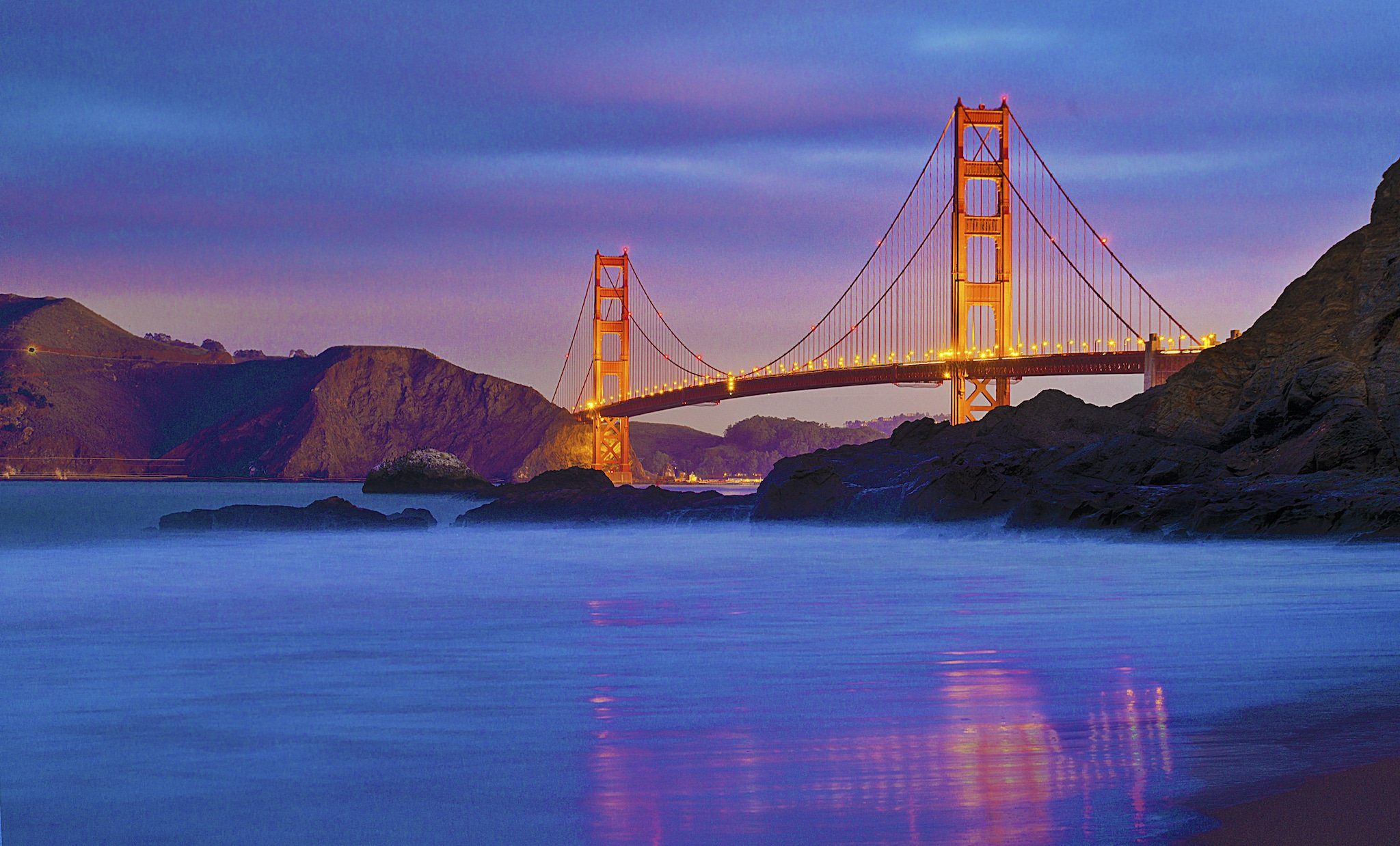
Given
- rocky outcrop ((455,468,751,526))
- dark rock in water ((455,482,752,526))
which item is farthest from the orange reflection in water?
rocky outcrop ((455,468,751,526))

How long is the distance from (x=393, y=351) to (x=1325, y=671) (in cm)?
13387

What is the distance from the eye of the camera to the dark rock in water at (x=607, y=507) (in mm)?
31031

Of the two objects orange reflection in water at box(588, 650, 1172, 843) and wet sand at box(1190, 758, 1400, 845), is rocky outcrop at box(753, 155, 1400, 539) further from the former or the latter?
wet sand at box(1190, 758, 1400, 845)

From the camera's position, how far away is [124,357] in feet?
486

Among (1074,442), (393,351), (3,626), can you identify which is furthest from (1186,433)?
(393,351)

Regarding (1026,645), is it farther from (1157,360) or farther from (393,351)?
(393,351)

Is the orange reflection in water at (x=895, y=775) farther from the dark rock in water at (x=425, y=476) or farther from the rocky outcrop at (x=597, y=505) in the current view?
the dark rock in water at (x=425, y=476)

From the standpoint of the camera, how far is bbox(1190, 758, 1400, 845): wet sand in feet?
11.9

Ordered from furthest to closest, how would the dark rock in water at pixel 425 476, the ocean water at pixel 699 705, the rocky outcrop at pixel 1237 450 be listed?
the dark rock in water at pixel 425 476 → the rocky outcrop at pixel 1237 450 → the ocean water at pixel 699 705

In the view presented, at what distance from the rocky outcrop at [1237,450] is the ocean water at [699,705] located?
8.36ft

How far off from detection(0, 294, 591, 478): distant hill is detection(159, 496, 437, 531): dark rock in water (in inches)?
3072

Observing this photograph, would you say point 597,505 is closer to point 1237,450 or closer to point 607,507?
point 607,507

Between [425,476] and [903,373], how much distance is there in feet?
76.0

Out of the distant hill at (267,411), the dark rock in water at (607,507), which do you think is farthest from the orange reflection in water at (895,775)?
the distant hill at (267,411)
